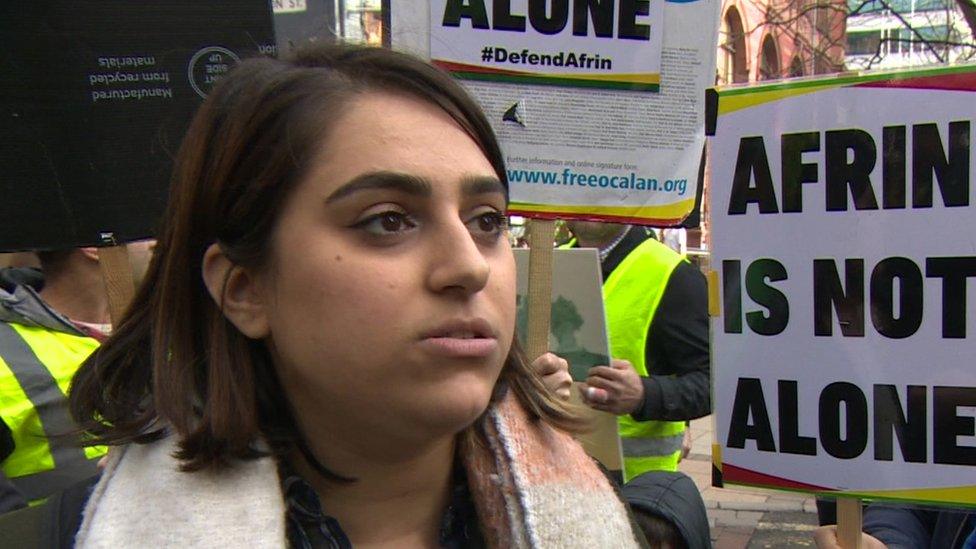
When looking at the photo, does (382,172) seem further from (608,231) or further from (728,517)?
(728,517)

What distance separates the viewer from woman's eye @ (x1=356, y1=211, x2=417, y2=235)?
1.14 m

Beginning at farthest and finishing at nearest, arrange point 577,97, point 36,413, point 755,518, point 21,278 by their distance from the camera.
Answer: point 755,518 < point 21,278 < point 577,97 < point 36,413

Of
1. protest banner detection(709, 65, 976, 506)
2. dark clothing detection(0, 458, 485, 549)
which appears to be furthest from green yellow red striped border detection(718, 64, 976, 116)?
dark clothing detection(0, 458, 485, 549)

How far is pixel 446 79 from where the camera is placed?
51.0 inches

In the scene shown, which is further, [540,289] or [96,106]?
[540,289]

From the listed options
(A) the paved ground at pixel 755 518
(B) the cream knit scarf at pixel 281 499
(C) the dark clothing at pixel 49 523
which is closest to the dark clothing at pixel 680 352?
(B) the cream knit scarf at pixel 281 499

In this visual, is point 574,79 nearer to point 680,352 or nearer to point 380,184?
point 680,352

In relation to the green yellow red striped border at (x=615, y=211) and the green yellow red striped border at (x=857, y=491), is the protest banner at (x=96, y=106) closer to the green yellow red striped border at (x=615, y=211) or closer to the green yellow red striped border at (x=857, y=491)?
the green yellow red striped border at (x=615, y=211)

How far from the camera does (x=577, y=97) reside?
2.54 metres

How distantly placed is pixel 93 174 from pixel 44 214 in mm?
118

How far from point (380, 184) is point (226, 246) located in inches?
9.5

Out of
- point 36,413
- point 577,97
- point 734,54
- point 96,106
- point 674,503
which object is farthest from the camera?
point 734,54

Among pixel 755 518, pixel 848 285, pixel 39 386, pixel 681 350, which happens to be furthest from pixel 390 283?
pixel 755 518

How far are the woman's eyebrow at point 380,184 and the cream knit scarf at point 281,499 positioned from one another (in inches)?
13.6
